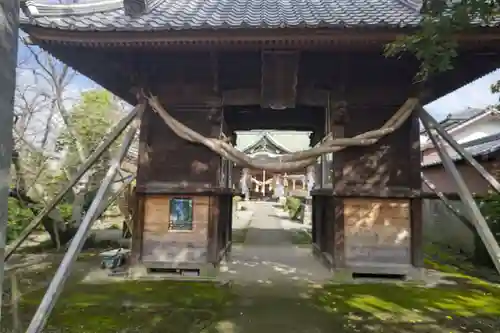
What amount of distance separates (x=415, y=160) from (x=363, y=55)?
206 centimetres

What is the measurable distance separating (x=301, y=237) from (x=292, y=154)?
764 cm

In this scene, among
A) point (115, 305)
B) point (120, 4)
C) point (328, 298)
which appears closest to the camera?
point (115, 305)

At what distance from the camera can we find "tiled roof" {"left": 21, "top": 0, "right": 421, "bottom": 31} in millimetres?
5105

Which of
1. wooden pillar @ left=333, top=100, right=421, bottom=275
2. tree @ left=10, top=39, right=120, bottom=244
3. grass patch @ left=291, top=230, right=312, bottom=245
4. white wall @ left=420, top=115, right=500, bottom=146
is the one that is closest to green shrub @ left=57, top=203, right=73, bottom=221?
tree @ left=10, top=39, right=120, bottom=244

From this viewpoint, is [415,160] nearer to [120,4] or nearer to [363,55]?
[363,55]

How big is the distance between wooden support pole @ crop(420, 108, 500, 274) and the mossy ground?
0.89m

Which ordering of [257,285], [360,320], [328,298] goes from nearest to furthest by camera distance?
[360,320] < [328,298] < [257,285]

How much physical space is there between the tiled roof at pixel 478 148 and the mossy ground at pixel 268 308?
4.97 m

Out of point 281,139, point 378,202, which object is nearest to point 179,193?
point 378,202

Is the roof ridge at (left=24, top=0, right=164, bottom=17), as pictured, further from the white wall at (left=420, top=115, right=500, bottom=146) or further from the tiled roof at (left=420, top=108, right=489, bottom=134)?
the tiled roof at (left=420, top=108, right=489, bottom=134)

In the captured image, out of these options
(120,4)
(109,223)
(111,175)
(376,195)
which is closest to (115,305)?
(111,175)

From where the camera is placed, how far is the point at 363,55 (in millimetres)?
6016

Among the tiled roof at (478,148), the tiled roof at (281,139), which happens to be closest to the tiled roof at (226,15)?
the tiled roof at (478,148)

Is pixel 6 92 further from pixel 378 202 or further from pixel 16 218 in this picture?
pixel 16 218
